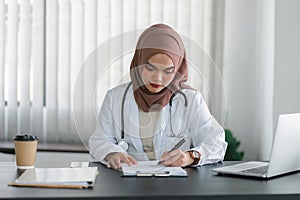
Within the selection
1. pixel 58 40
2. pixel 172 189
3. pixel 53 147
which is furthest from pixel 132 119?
pixel 58 40

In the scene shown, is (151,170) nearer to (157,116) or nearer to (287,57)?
(157,116)

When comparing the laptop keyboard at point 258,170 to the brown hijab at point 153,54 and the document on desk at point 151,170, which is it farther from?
the brown hijab at point 153,54

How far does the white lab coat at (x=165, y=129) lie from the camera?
7.05ft

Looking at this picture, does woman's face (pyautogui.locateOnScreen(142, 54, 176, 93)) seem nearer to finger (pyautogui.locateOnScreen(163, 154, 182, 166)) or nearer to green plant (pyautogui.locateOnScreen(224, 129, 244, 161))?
finger (pyautogui.locateOnScreen(163, 154, 182, 166))

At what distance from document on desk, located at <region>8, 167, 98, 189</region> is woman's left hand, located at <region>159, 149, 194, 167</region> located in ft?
0.85

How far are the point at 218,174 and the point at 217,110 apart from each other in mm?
321

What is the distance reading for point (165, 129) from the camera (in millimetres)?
2145

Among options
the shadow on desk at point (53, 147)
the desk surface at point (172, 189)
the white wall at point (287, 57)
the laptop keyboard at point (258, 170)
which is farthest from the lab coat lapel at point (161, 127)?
the white wall at point (287, 57)

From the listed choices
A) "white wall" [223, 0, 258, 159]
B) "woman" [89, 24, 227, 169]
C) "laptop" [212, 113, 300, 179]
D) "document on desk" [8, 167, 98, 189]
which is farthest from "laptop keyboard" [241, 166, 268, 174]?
"white wall" [223, 0, 258, 159]

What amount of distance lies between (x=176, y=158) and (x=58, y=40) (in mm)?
2220

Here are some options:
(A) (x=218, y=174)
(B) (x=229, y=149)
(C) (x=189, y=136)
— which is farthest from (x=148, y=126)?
(B) (x=229, y=149)

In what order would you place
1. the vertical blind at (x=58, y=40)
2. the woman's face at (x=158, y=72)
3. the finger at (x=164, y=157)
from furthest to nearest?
the vertical blind at (x=58, y=40), the finger at (x=164, y=157), the woman's face at (x=158, y=72)

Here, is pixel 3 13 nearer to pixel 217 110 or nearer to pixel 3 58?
pixel 3 58

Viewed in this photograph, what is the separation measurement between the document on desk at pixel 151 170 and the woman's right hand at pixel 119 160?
2cm
